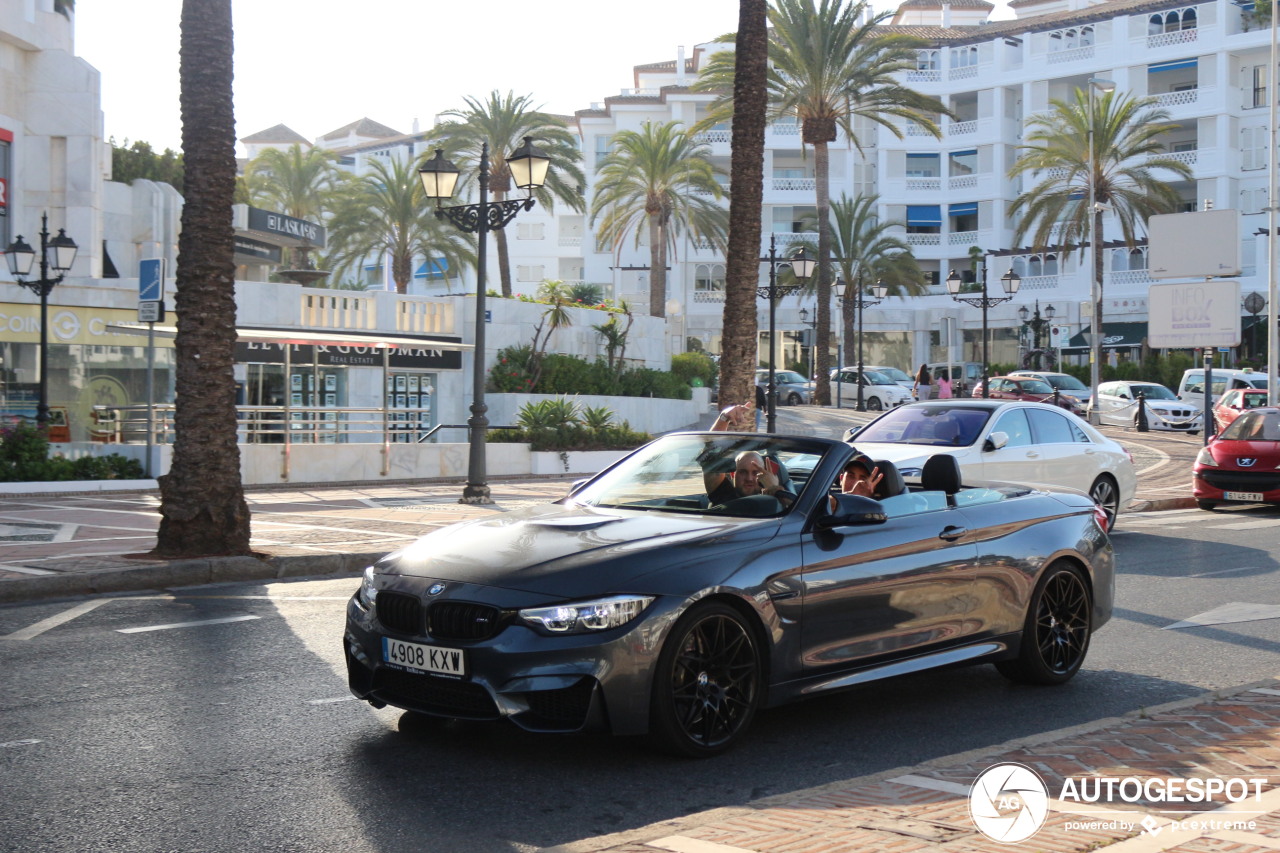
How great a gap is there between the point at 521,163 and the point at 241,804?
51.6 ft

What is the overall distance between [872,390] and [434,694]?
4577 centimetres

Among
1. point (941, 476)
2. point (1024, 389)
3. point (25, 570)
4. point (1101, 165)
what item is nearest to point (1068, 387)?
point (1024, 389)

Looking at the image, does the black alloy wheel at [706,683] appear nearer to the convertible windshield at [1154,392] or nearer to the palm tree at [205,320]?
the palm tree at [205,320]

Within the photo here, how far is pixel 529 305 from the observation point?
127ft

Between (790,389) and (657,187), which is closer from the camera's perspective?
(790,389)

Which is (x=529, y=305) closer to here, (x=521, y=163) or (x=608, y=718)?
(x=521, y=163)

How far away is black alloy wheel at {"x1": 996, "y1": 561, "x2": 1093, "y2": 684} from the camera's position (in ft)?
24.1

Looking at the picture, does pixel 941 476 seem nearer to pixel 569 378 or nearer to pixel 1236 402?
pixel 569 378

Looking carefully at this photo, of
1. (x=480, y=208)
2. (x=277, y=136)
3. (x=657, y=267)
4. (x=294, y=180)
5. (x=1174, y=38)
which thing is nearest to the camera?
(x=480, y=208)

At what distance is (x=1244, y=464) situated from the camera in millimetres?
19625

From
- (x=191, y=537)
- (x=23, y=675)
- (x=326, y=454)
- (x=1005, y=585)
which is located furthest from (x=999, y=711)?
(x=326, y=454)

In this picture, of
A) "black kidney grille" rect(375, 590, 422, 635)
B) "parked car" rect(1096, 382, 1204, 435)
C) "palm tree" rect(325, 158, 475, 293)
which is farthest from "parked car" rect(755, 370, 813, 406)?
"black kidney grille" rect(375, 590, 422, 635)

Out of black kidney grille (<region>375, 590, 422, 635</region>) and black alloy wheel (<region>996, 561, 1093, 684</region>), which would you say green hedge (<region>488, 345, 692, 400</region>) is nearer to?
black alloy wheel (<region>996, 561, 1093, 684</region>)

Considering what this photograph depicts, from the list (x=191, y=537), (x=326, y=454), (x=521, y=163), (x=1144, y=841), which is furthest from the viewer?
(x=326, y=454)
